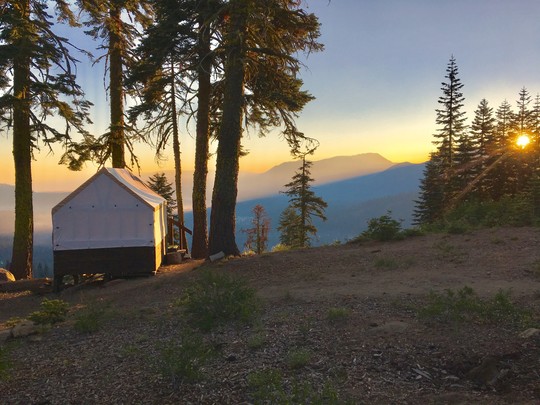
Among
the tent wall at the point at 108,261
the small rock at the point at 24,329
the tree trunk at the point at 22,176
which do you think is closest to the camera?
Result: the small rock at the point at 24,329

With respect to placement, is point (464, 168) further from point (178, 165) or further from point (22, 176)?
point (22, 176)

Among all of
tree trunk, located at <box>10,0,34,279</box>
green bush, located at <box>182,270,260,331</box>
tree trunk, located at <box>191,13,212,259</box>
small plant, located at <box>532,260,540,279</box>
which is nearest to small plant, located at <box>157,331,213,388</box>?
green bush, located at <box>182,270,260,331</box>

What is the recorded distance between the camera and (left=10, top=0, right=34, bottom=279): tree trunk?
1469 cm

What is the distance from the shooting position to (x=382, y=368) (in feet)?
14.4

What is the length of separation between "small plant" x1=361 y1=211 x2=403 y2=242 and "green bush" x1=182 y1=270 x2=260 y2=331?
28.7ft

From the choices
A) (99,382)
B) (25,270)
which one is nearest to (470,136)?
(25,270)

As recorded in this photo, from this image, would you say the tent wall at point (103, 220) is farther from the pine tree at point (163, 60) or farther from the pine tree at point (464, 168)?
the pine tree at point (464, 168)

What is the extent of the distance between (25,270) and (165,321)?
37.1ft

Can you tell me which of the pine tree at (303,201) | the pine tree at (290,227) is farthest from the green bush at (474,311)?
the pine tree at (303,201)

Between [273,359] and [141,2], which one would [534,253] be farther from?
[141,2]

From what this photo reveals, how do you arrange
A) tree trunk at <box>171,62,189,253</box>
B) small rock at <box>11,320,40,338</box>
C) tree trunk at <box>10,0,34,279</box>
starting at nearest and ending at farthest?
small rock at <box>11,320,40,338</box> → tree trunk at <box>10,0,34,279</box> → tree trunk at <box>171,62,189,253</box>

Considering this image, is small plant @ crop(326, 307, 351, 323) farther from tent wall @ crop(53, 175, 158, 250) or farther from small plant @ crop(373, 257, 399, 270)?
tent wall @ crop(53, 175, 158, 250)

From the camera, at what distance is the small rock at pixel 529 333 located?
5.11m

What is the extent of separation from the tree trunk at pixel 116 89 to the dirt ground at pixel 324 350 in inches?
404
